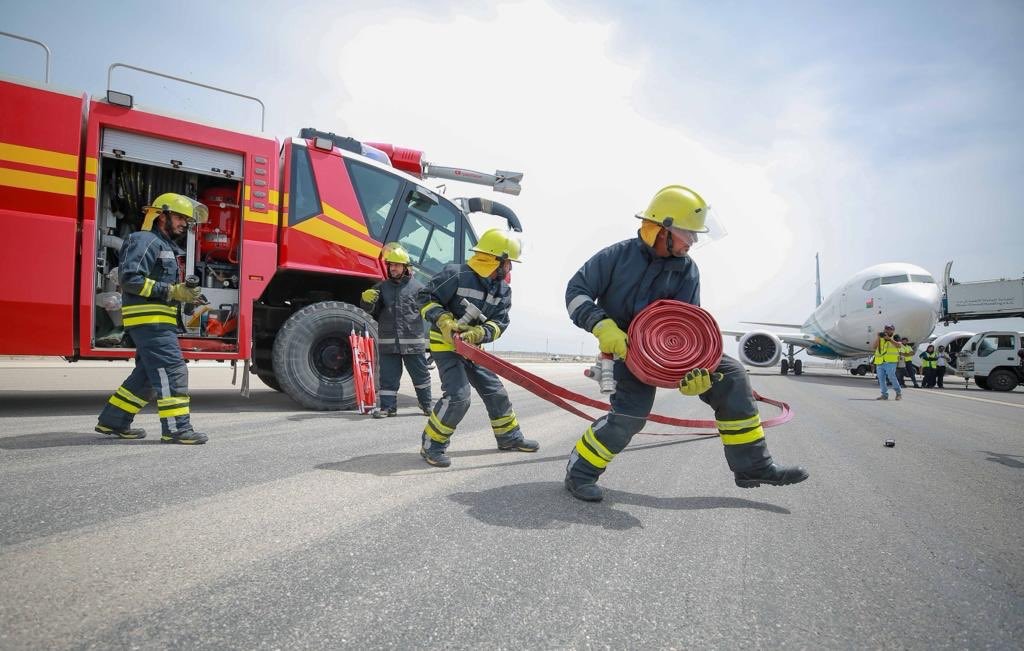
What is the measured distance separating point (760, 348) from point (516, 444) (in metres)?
17.8

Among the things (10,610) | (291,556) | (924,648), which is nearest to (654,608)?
(924,648)

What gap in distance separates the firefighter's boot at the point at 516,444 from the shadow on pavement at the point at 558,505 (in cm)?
99

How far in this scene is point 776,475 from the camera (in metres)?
2.85

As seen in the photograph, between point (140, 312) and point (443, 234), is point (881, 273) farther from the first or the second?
point (140, 312)

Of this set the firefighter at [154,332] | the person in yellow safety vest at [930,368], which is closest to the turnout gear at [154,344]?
→ the firefighter at [154,332]

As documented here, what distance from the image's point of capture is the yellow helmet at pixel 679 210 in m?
2.77

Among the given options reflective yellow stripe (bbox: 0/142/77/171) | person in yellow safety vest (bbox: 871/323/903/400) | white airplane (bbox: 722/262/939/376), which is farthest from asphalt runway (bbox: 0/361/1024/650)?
white airplane (bbox: 722/262/939/376)

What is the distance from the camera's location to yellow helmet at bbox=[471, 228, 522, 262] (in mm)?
3969

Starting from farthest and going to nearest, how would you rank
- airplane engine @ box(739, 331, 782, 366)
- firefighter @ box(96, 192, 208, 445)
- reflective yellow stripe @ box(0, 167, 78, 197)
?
airplane engine @ box(739, 331, 782, 366) < reflective yellow stripe @ box(0, 167, 78, 197) < firefighter @ box(96, 192, 208, 445)

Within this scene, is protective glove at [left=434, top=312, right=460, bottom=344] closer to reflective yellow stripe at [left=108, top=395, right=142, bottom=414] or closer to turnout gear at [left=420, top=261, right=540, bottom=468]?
turnout gear at [left=420, top=261, right=540, bottom=468]

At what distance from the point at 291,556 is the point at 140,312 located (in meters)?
2.89

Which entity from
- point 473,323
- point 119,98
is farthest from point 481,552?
point 119,98

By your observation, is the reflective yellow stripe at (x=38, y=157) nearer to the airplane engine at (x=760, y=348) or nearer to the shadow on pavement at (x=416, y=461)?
the shadow on pavement at (x=416, y=461)

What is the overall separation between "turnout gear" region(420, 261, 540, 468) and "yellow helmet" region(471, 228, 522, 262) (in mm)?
197
